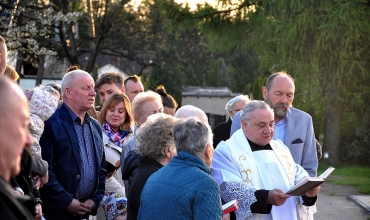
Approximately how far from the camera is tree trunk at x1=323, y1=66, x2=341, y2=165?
1053 inches

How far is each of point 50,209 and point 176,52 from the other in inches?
1575

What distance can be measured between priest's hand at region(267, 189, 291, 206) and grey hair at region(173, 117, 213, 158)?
139 cm

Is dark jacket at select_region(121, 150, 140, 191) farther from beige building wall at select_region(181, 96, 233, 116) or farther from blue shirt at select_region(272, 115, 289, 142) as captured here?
beige building wall at select_region(181, 96, 233, 116)

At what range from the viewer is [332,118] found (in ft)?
89.3

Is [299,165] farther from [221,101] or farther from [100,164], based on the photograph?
[221,101]

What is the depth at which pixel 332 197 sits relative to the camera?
52.7ft

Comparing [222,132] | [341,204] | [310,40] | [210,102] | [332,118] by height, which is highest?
[222,132]

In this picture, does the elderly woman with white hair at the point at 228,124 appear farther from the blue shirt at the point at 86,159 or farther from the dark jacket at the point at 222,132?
the blue shirt at the point at 86,159

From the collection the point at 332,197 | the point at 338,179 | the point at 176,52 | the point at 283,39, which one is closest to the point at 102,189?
the point at 332,197

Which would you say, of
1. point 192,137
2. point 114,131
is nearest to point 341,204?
point 114,131

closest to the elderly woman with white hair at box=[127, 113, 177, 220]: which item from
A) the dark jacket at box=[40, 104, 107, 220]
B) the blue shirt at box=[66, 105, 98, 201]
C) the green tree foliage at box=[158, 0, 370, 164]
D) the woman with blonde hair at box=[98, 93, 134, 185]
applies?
the dark jacket at box=[40, 104, 107, 220]

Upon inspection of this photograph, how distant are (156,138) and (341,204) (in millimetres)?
10119

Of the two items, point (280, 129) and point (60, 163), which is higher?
point (280, 129)

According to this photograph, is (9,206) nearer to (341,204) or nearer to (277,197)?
(277,197)
